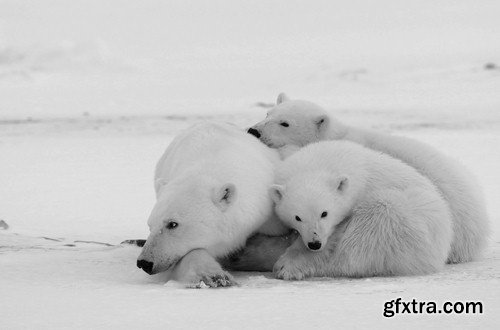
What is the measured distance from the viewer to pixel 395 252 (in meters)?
4.02

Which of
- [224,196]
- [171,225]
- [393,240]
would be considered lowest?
[393,240]

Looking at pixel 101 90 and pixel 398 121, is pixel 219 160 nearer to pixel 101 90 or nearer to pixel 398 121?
pixel 398 121

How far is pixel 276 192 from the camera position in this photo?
4148mm

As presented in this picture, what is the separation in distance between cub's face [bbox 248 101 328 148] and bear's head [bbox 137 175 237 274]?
50.1 inches

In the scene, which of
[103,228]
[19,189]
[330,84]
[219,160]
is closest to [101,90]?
[330,84]

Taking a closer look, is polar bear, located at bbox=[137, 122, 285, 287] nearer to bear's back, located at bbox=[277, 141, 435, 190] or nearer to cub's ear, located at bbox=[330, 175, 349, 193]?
bear's back, located at bbox=[277, 141, 435, 190]

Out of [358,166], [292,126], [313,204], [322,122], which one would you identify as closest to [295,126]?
[292,126]

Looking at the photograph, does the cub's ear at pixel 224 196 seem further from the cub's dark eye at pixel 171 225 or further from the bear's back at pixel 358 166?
the bear's back at pixel 358 166

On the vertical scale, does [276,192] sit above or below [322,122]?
below

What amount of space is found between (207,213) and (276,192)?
413 mm

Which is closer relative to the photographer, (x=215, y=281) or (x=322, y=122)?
(x=215, y=281)

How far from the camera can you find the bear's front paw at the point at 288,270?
154 inches

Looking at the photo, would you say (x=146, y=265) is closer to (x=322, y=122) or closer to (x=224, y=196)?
(x=224, y=196)

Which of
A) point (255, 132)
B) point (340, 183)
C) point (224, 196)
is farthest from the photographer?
point (255, 132)
